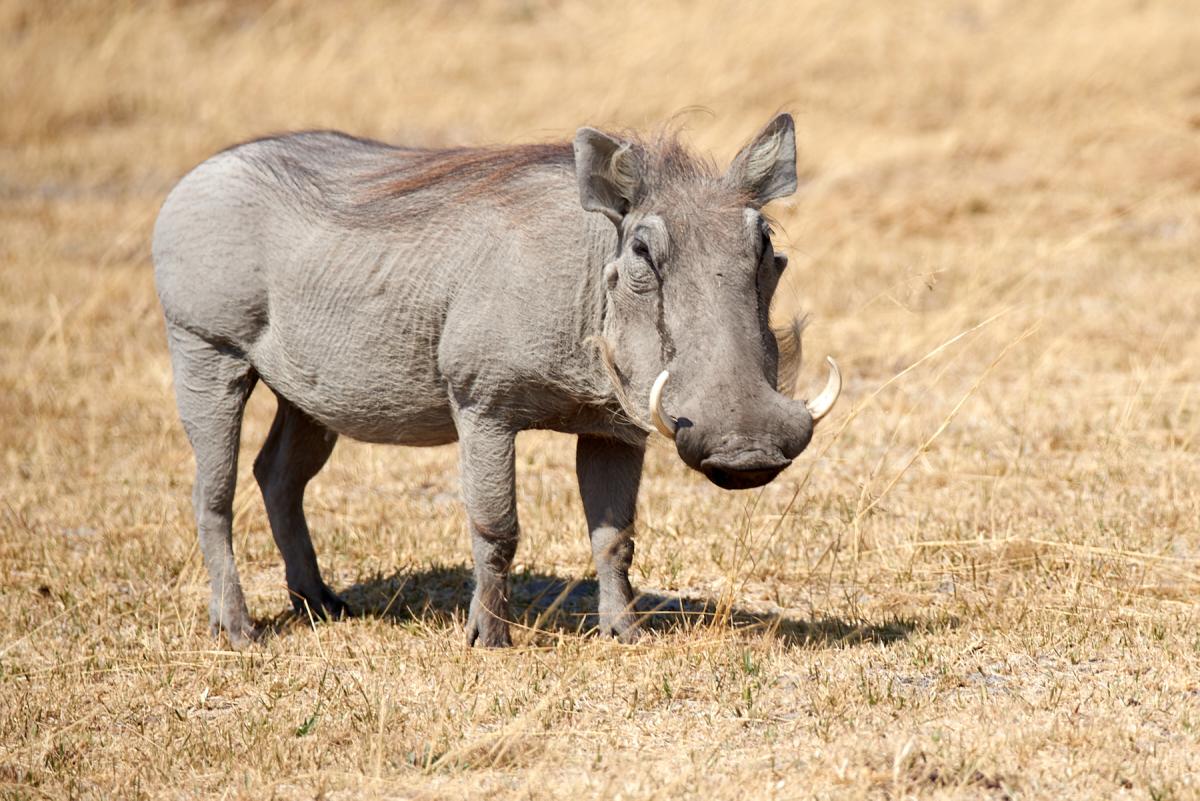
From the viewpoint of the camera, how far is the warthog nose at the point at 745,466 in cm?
371

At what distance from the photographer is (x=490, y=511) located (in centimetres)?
447

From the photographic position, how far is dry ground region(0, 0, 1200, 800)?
3771 millimetres

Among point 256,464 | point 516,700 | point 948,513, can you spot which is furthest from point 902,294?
point 516,700

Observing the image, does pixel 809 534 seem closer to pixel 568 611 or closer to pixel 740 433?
pixel 568 611

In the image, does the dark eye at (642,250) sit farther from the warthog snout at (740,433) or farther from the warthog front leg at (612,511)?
the warthog front leg at (612,511)

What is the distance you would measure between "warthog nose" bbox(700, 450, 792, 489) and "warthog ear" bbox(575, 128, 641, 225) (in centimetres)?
77

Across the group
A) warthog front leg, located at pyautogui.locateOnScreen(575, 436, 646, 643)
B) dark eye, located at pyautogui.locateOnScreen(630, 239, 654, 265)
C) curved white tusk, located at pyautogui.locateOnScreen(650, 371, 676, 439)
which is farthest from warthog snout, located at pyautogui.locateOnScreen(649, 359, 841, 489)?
warthog front leg, located at pyautogui.locateOnScreen(575, 436, 646, 643)

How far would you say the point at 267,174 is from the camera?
4906mm

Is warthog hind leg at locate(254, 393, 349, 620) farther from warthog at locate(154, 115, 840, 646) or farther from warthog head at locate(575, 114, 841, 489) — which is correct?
warthog head at locate(575, 114, 841, 489)

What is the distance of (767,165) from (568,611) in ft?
5.53

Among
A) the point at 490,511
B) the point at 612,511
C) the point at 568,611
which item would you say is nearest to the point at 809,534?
the point at 568,611

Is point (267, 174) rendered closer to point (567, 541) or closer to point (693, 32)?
point (567, 541)

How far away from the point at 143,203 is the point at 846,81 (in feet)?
19.6

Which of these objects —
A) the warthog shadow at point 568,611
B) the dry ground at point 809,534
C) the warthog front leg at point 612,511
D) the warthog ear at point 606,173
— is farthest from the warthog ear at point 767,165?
the warthog shadow at point 568,611
